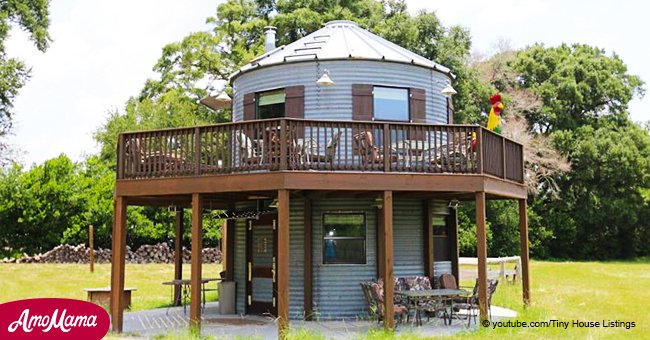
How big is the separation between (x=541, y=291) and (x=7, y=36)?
23.9 m

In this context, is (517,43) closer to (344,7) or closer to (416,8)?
(416,8)

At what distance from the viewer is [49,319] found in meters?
6.38

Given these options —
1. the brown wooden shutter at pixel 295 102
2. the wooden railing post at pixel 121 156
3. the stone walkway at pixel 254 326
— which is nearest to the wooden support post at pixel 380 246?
the stone walkway at pixel 254 326

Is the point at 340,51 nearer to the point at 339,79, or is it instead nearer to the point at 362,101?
the point at 339,79

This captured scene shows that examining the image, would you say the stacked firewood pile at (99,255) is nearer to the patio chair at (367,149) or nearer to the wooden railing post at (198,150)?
the wooden railing post at (198,150)

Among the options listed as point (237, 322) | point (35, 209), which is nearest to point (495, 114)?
point (237, 322)

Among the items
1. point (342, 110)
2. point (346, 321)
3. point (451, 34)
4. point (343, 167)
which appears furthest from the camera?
point (451, 34)

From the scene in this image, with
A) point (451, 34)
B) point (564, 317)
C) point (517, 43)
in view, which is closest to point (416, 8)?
point (451, 34)

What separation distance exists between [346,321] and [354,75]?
5436 millimetres

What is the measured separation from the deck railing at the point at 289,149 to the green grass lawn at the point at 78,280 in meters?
6.09

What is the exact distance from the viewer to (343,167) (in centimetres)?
1178

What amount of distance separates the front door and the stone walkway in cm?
43

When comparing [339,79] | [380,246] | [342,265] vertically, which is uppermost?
[339,79]

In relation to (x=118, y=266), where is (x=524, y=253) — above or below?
above
